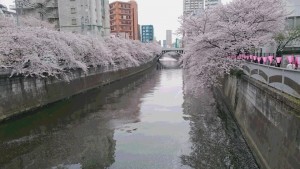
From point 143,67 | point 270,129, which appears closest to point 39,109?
point 270,129

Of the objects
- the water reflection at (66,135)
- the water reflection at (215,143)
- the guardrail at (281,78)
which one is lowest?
the water reflection at (66,135)

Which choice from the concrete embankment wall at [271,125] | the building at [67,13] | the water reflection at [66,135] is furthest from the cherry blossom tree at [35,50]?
the building at [67,13]

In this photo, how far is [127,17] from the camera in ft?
324

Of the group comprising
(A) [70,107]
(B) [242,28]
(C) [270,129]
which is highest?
(B) [242,28]

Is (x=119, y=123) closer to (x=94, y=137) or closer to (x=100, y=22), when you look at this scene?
(x=94, y=137)

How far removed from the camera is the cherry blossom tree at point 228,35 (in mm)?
19859

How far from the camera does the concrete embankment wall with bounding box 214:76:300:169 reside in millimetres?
7872

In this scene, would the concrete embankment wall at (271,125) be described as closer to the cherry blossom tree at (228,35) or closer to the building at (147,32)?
the cherry blossom tree at (228,35)

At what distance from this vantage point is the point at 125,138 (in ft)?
52.0

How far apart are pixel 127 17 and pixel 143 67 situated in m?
34.5

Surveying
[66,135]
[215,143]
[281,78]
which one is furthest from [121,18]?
[281,78]

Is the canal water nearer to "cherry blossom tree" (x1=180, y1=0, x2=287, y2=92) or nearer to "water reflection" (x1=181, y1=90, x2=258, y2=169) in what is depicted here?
"water reflection" (x1=181, y1=90, x2=258, y2=169)

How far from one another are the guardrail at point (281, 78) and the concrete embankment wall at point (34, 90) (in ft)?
55.6

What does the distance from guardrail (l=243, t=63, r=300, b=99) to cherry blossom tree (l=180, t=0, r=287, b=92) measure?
6.44 meters
